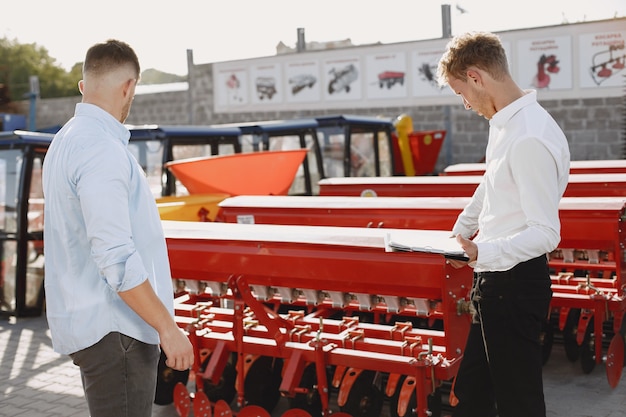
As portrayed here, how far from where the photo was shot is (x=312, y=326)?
4227mm

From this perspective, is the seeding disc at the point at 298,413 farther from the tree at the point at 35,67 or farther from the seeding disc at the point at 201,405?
the tree at the point at 35,67

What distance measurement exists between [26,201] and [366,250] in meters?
4.40

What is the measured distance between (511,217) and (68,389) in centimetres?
359

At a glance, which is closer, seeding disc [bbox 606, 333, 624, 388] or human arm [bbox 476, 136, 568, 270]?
human arm [bbox 476, 136, 568, 270]

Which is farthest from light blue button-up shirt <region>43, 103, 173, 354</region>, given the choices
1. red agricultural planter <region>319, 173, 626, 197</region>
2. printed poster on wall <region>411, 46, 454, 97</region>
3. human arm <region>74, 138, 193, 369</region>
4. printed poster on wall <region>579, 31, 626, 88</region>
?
printed poster on wall <region>411, 46, 454, 97</region>

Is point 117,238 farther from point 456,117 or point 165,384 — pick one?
point 456,117

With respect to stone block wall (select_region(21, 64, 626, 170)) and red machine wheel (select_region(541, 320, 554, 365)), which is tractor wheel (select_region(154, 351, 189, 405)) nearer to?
red machine wheel (select_region(541, 320, 554, 365))

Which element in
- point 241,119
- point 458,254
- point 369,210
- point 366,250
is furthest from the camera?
point 241,119

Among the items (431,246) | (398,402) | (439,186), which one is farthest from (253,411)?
(439,186)

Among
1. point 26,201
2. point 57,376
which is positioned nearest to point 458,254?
point 57,376

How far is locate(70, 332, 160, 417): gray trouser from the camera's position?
7.09 ft

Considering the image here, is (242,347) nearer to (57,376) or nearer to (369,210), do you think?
(369,210)

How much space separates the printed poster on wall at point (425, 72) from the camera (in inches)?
605

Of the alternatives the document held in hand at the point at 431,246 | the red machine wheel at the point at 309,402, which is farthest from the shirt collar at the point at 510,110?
the red machine wheel at the point at 309,402
